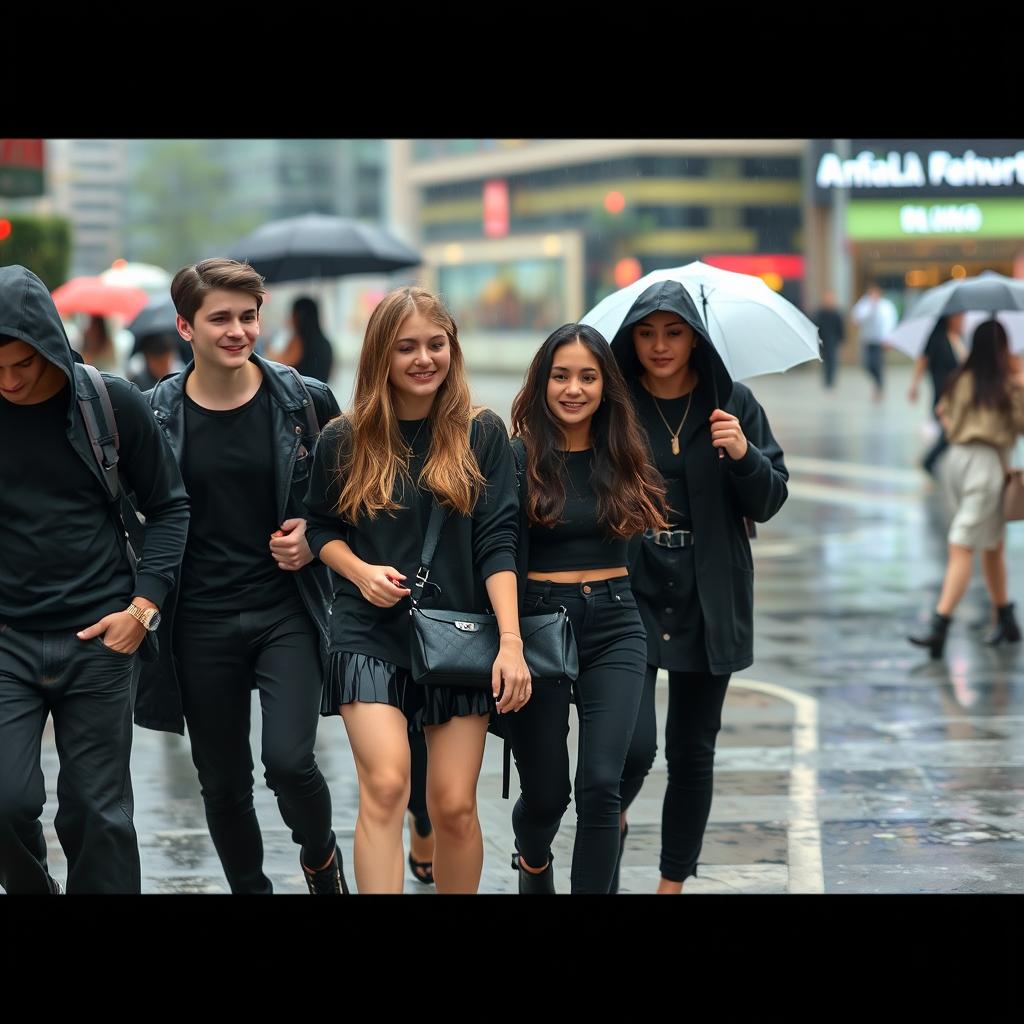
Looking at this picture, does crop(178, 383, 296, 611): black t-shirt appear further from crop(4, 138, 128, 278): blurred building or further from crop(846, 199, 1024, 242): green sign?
crop(4, 138, 128, 278): blurred building

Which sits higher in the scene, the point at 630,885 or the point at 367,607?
the point at 367,607

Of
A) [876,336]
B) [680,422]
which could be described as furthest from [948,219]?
[680,422]

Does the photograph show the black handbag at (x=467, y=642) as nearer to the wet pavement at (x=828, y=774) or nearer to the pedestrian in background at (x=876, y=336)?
the wet pavement at (x=828, y=774)

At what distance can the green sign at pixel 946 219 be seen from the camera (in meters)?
50.2

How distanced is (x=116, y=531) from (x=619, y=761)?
1.50 m

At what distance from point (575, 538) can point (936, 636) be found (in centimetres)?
556

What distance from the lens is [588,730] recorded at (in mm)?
4879

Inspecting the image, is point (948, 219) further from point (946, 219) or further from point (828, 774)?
point (828, 774)

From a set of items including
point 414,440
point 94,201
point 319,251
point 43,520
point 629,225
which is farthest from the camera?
point 94,201

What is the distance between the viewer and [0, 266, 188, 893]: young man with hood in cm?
446

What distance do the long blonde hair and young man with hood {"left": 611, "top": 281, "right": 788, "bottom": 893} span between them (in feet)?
2.51
